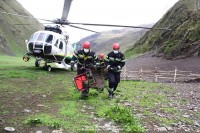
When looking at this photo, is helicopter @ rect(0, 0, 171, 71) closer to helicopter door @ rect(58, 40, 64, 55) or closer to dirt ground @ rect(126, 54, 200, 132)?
helicopter door @ rect(58, 40, 64, 55)

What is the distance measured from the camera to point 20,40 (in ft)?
430

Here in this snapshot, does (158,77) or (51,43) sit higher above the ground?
(51,43)

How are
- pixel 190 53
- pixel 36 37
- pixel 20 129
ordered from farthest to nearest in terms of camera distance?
pixel 190 53 < pixel 36 37 < pixel 20 129

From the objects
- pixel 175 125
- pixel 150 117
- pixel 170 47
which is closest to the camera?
pixel 175 125

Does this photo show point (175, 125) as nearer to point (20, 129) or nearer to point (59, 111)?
point (59, 111)

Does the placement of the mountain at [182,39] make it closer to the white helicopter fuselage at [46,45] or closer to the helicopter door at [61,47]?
the helicopter door at [61,47]

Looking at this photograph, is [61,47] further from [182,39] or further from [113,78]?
[182,39]

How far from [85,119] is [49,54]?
1758 centimetres

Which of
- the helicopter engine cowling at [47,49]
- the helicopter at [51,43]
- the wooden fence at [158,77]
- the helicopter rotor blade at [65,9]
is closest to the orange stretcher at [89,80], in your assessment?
the helicopter rotor blade at [65,9]

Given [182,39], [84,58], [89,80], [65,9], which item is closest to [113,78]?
[89,80]

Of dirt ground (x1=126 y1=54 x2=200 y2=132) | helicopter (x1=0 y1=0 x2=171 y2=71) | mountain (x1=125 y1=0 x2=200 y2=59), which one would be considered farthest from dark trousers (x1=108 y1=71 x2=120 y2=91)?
mountain (x1=125 y1=0 x2=200 y2=59)

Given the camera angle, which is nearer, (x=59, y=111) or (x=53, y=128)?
(x=53, y=128)

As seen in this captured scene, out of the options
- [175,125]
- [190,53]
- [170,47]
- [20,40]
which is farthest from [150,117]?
[20,40]

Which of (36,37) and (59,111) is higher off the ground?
(36,37)
